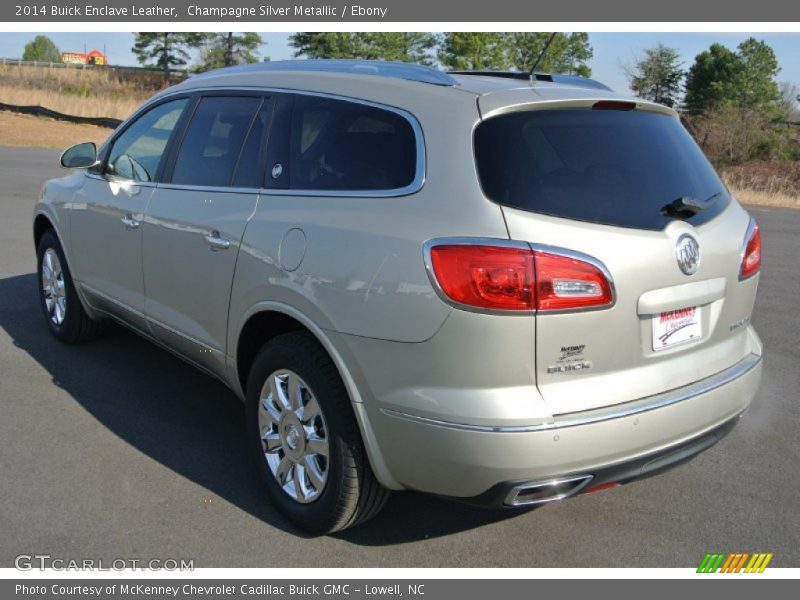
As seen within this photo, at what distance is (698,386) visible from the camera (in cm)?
312

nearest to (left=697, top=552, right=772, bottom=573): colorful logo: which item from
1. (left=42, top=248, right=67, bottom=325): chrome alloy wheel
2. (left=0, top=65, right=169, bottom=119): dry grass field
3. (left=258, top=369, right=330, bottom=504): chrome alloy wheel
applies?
(left=258, top=369, right=330, bottom=504): chrome alloy wheel

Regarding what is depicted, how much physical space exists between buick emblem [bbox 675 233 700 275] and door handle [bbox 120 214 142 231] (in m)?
2.90

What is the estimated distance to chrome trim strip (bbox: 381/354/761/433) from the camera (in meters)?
2.69

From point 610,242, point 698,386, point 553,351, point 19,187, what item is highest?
point 610,242

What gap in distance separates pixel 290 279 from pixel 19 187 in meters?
12.6

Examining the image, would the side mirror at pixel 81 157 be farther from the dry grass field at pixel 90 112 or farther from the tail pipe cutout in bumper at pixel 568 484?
the dry grass field at pixel 90 112

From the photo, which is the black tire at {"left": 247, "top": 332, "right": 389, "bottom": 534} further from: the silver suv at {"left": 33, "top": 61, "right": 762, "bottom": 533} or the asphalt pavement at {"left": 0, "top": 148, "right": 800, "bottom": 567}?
the asphalt pavement at {"left": 0, "top": 148, "right": 800, "bottom": 567}

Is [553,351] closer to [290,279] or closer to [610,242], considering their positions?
[610,242]

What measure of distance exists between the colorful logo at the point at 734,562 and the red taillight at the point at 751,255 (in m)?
1.16

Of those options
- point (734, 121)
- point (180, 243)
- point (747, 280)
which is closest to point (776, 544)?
point (747, 280)

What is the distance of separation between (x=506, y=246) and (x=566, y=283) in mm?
240

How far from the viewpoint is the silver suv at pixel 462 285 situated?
8.91ft

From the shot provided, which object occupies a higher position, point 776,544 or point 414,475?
point 414,475

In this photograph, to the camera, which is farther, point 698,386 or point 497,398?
point 698,386
